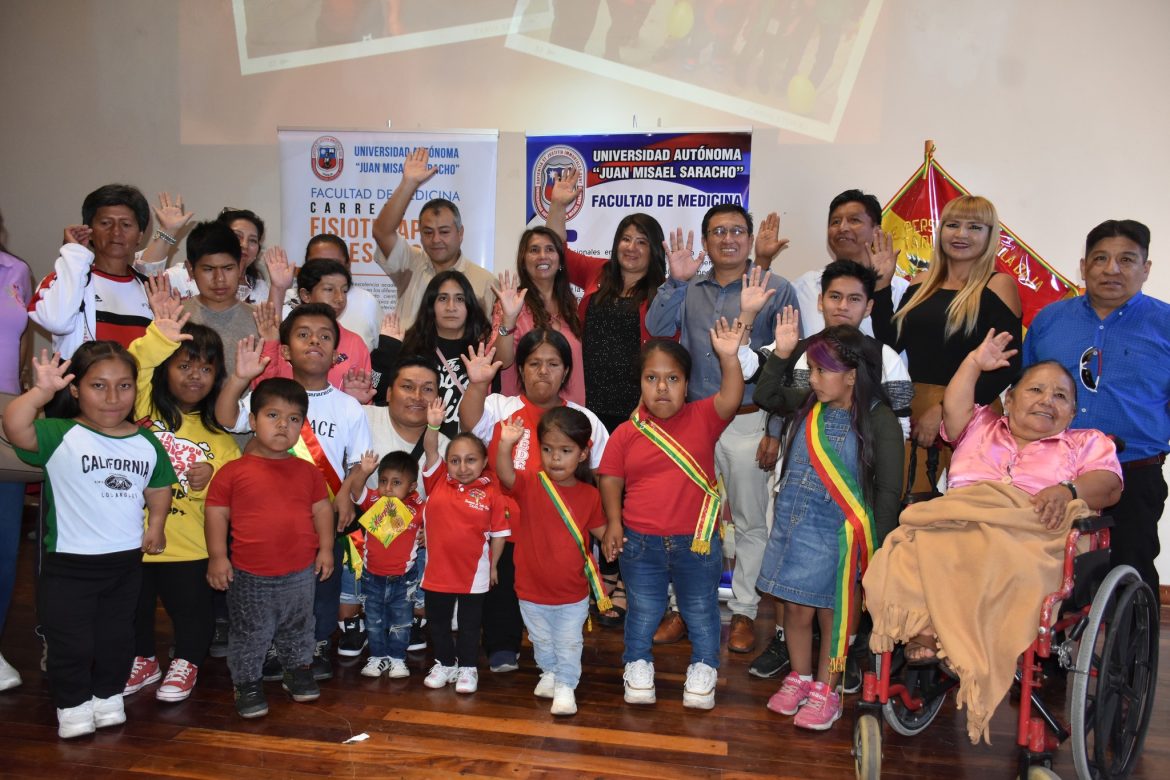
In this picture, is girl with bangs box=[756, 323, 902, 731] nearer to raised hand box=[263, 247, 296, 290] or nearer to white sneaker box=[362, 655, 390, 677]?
white sneaker box=[362, 655, 390, 677]

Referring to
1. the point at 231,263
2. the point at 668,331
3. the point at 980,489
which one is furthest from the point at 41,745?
the point at 980,489

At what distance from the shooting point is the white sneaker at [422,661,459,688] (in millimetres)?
3049

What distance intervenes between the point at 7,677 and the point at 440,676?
142 cm

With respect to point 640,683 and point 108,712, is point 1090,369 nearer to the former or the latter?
point 640,683

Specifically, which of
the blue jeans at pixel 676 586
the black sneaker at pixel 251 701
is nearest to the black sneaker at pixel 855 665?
the blue jeans at pixel 676 586

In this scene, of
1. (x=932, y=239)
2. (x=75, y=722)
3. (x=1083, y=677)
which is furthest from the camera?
(x=932, y=239)

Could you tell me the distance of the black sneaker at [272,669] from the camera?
3.10 metres

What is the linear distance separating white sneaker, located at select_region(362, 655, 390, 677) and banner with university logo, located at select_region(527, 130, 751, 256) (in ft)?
7.99

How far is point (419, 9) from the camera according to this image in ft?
16.4

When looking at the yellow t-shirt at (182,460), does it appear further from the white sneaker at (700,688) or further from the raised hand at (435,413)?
the white sneaker at (700,688)

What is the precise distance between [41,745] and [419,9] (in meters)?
3.99

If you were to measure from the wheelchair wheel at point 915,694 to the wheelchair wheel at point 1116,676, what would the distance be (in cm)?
39

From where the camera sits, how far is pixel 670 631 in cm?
361

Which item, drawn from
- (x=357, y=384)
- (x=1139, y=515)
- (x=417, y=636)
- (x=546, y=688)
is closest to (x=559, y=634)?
(x=546, y=688)
